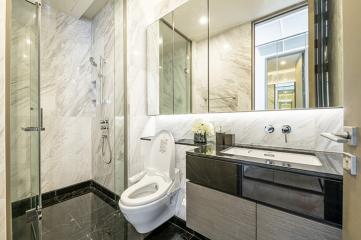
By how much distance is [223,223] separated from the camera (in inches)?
46.8

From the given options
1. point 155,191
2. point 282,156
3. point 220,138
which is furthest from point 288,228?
point 155,191

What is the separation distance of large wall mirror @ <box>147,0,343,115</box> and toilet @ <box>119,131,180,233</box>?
51cm

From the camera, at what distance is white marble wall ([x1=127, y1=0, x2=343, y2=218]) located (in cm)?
127

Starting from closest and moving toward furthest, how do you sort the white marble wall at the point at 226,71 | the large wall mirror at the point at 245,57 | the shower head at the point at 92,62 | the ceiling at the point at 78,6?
the large wall mirror at the point at 245,57 → the white marble wall at the point at 226,71 → the ceiling at the point at 78,6 → the shower head at the point at 92,62

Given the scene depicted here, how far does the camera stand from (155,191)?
1692 mm

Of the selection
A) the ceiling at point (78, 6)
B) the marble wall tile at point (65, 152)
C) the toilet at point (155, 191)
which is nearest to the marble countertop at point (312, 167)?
the toilet at point (155, 191)

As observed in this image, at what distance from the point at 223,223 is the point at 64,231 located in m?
1.55

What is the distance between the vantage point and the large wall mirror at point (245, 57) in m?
1.19

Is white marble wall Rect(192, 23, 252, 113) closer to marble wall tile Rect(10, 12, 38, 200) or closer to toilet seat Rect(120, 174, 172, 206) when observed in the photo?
toilet seat Rect(120, 174, 172, 206)

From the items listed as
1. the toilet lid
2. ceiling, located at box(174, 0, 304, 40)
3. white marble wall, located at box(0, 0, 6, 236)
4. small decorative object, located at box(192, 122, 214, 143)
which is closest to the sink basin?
small decorative object, located at box(192, 122, 214, 143)

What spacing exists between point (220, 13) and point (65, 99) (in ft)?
7.68

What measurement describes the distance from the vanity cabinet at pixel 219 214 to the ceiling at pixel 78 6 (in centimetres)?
263

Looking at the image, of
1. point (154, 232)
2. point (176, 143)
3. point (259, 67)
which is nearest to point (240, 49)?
point (259, 67)

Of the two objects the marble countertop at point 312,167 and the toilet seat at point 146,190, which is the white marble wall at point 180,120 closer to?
the marble countertop at point 312,167
